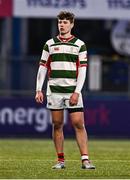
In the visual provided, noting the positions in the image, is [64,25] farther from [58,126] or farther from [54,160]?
[54,160]

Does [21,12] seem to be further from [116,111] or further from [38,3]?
[116,111]

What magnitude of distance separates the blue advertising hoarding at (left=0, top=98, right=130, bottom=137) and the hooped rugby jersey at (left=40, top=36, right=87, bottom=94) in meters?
10.0

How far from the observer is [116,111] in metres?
23.4

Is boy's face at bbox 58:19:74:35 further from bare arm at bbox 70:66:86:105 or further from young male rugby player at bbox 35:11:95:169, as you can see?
bare arm at bbox 70:66:86:105

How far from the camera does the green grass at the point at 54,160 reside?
1205 centimetres

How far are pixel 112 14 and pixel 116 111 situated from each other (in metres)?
2.43

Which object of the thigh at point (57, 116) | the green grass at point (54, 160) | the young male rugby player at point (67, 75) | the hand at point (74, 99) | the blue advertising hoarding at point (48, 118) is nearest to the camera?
the green grass at point (54, 160)

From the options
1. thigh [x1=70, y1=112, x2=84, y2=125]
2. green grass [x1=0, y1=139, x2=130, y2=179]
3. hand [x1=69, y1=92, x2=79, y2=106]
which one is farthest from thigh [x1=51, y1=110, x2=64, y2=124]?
green grass [x1=0, y1=139, x2=130, y2=179]

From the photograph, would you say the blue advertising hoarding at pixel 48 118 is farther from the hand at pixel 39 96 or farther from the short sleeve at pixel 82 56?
the short sleeve at pixel 82 56

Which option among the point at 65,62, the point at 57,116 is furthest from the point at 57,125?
the point at 65,62

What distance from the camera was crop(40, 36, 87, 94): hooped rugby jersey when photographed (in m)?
12.8

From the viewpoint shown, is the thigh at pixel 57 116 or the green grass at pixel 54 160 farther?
the thigh at pixel 57 116

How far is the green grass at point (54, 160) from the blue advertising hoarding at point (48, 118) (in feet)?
2.94

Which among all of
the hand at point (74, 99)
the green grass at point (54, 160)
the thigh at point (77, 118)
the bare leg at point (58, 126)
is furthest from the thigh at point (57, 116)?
the green grass at point (54, 160)
